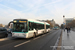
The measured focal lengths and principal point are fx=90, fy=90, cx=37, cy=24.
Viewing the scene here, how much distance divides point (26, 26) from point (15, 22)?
1708mm

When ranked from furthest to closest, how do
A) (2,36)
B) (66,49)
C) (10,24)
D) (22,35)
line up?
(2,36) → (10,24) → (22,35) → (66,49)

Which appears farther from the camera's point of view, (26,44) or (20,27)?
(20,27)

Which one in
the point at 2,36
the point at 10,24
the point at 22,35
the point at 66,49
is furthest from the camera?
the point at 2,36

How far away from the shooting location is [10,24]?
12.9 meters

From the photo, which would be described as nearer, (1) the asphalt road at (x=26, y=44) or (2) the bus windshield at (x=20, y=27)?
(1) the asphalt road at (x=26, y=44)

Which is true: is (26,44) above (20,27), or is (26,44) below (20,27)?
below

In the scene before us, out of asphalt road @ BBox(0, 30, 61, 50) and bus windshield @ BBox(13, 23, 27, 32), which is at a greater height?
bus windshield @ BBox(13, 23, 27, 32)

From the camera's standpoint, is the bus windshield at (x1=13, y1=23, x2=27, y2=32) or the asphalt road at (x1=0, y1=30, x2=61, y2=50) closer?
the asphalt road at (x1=0, y1=30, x2=61, y2=50)

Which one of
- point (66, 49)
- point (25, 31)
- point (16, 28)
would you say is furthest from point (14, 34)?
point (66, 49)

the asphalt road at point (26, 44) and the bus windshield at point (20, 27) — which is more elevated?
the bus windshield at point (20, 27)

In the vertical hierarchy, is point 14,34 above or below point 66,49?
above

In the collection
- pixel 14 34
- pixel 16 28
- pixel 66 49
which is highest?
pixel 16 28

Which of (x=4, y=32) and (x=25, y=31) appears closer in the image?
(x=25, y=31)

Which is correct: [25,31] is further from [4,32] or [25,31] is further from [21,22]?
[4,32]
